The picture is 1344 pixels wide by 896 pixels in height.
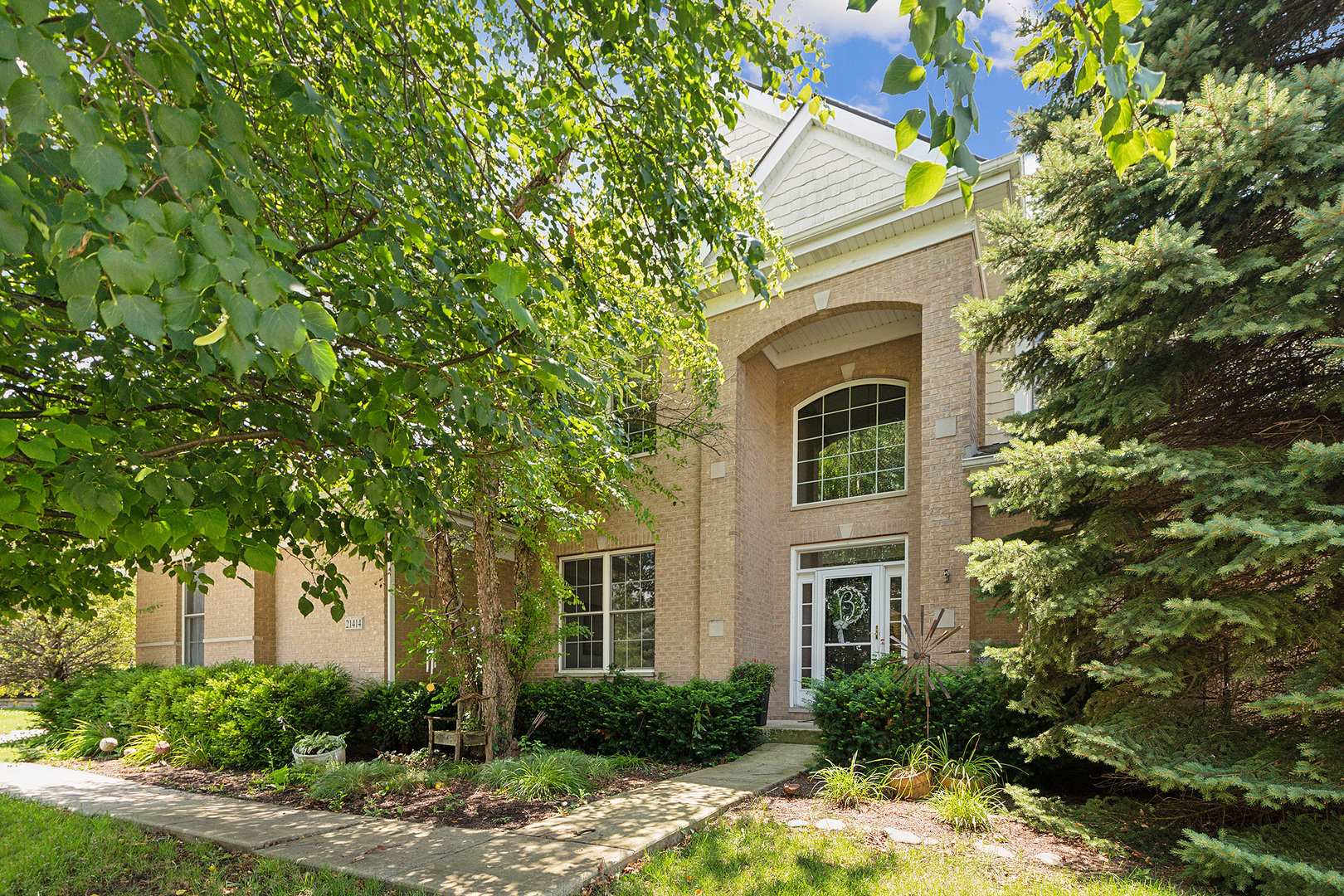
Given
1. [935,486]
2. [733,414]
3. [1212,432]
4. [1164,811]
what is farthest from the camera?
[733,414]

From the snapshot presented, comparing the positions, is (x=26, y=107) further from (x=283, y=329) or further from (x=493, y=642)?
(x=493, y=642)

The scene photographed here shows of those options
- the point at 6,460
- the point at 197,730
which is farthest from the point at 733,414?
the point at 6,460

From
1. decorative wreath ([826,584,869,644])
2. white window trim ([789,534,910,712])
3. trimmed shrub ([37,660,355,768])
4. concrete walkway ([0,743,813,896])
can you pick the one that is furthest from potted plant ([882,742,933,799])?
trimmed shrub ([37,660,355,768])

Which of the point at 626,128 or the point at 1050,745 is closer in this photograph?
the point at 626,128

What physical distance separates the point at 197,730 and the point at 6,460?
9.13m

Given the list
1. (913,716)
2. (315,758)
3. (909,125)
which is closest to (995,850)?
(913,716)

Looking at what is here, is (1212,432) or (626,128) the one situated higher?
(626,128)

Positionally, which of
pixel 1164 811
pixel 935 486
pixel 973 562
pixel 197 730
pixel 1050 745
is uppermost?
pixel 935 486

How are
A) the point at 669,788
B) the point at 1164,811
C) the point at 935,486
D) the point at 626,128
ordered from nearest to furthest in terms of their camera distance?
the point at 626,128, the point at 1164,811, the point at 669,788, the point at 935,486

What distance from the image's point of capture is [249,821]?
6.44m

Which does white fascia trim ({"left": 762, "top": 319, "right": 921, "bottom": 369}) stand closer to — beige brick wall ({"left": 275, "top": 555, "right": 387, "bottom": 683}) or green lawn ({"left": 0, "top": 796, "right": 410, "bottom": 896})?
beige brick wall ({"left": 275, "top": 555, "right": 387, "bottom": 683})

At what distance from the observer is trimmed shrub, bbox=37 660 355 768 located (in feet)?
32.4

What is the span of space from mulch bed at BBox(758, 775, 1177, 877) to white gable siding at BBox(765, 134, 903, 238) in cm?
847

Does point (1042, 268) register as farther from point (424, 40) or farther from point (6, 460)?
point (6, 460)
